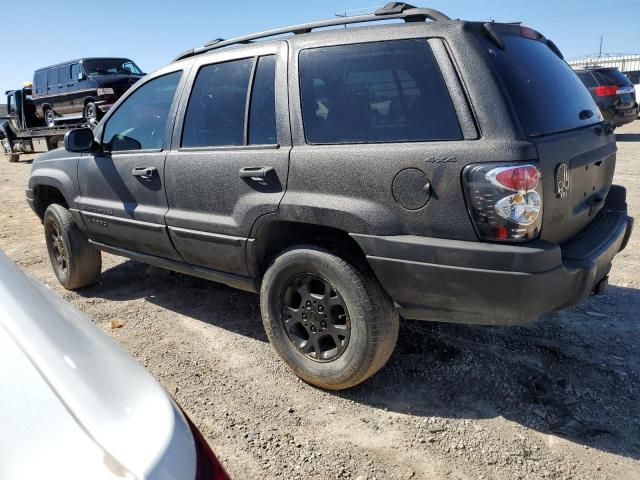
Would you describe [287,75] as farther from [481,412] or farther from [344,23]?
[481,412]

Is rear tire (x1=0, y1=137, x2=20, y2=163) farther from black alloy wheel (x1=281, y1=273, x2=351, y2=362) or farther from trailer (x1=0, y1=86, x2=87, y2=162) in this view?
black alloy wheel (x1=281, y1=273, x2=351, y2=362)

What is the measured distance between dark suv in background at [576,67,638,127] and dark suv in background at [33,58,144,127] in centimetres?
1277

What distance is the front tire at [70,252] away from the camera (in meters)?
4.55

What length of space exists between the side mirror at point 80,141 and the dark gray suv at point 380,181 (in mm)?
693

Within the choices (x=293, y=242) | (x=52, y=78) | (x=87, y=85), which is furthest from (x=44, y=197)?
(x=52, y=78)

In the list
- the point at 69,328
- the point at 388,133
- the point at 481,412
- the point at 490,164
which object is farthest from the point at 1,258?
the point at 481,412

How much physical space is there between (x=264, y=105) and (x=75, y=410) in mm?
2269

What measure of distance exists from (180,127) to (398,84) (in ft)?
5.42

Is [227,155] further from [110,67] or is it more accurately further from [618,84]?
[110,67]

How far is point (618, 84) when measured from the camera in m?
12.7

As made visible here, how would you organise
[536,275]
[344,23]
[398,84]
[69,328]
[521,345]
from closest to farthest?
[69,328] → [536,275] → [398,84] → [344,23] → [521,345]

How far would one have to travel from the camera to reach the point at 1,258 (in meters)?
1.73

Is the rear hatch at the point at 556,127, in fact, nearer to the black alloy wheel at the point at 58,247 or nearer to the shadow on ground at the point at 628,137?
the black alloy wheel at the point at 58,247

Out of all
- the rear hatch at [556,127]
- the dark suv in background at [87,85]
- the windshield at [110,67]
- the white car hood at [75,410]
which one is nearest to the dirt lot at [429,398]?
the rear hatch at [556,127]
